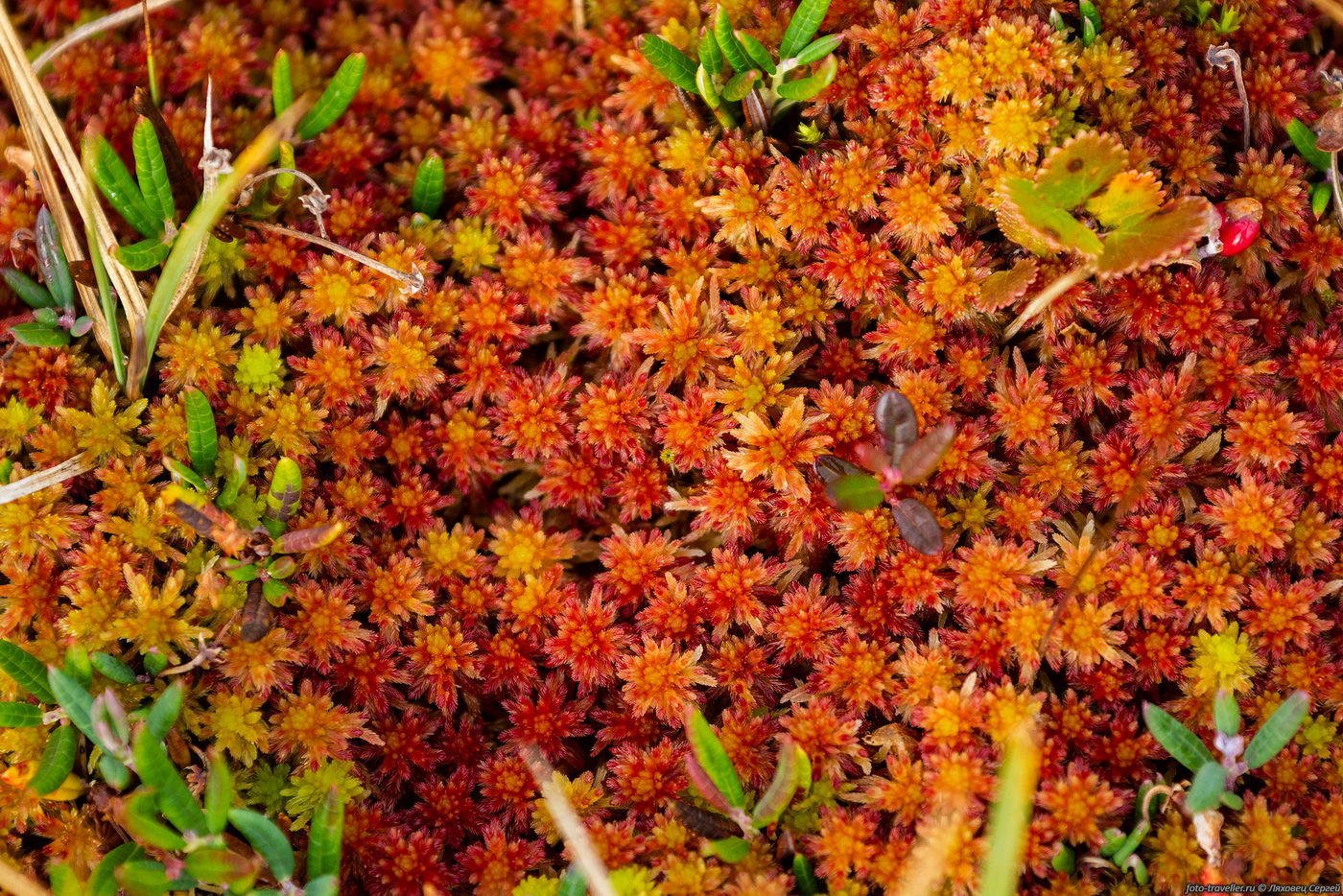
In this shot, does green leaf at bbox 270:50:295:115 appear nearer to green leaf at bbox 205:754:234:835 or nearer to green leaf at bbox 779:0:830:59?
green leaf at bbox 779:0:830:59

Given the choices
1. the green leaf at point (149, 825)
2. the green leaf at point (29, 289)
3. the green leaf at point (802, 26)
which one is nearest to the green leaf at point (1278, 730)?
the green leaf at point (802, 26)

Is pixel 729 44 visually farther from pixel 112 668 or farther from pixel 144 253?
pixel 112 668

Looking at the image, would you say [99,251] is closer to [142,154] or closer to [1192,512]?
[142,154]

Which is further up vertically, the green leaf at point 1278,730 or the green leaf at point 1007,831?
the green leaf at point 1007,831

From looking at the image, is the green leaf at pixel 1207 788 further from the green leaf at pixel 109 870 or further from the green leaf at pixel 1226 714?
the green leaf at pixel 109 870

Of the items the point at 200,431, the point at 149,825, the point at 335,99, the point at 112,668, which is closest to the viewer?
the point at 149,825

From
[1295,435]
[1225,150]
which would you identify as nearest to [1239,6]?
[1225,150]

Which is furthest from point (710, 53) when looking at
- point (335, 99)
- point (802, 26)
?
point (335, 99)
